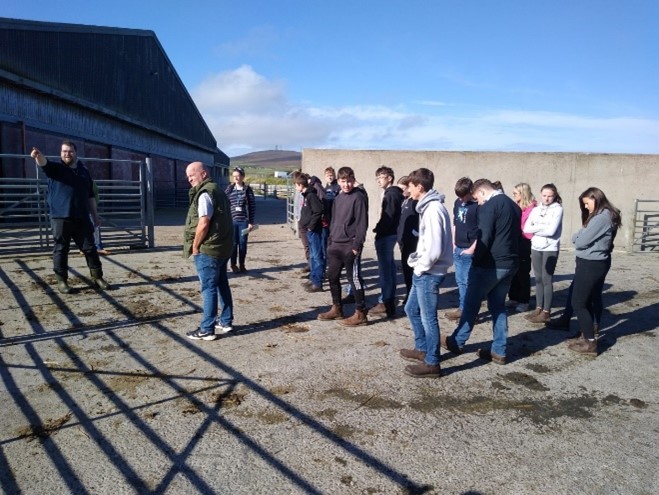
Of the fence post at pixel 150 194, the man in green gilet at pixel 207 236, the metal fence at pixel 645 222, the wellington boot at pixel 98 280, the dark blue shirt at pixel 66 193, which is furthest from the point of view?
the metal fence at pixel 645 222

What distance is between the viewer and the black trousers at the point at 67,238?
6.53m

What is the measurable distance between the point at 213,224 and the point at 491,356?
3.12 m

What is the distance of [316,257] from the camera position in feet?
24.1

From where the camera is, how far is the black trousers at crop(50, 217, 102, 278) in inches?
257

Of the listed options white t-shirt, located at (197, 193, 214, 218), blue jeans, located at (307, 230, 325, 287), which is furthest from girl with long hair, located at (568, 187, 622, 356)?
white t-shirt, located at (197, 193, 214, 218)

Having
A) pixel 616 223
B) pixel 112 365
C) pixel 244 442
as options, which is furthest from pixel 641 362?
pixel 112 365

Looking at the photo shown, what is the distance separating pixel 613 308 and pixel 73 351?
718cm

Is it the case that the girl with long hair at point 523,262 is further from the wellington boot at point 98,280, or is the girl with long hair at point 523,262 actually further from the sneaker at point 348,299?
the wellington boot at point 98,280

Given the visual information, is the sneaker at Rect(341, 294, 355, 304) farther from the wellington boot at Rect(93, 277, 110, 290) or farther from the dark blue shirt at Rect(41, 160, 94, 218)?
the dark blue shirt at Rect(41, 160, 94, 218)

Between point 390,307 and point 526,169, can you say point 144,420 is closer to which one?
point 390,307

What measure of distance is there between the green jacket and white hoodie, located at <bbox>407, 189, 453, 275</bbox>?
203 centimetres

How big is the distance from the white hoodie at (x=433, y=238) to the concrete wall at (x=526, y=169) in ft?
31.3

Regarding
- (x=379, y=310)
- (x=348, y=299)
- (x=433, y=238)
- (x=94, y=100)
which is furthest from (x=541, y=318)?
(x=94, y=100)

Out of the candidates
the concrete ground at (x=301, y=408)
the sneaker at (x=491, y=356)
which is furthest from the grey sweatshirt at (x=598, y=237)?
the sneaker at (x=491, y=356)
